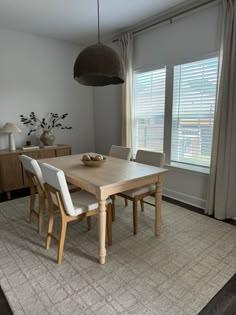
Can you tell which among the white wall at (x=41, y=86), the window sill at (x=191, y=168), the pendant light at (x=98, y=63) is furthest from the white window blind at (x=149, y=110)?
the pendant light at (x=98, y=63)

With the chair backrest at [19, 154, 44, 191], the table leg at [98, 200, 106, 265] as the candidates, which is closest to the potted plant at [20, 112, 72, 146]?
the chair backrest at [19, 154, 44, 191]

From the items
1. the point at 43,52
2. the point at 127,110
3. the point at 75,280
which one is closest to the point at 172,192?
the point at 127,110

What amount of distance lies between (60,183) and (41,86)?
3025 millimetres

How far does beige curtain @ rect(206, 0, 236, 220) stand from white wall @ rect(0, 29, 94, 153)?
2.97 meters

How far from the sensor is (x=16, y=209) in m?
3.15

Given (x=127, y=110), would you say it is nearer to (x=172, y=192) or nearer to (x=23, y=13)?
(x=172, y=192)

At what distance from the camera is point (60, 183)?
71.7 inches

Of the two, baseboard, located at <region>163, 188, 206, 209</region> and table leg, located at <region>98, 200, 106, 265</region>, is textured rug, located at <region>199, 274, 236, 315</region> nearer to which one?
table leg, located at <region>98, 200, 106, 265</region>

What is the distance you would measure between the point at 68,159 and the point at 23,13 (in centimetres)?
223

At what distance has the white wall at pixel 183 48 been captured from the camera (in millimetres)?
2852

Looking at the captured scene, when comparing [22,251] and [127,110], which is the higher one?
[127,110]

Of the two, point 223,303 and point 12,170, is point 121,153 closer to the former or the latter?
point 12,170

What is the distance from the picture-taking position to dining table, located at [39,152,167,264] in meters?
1.90

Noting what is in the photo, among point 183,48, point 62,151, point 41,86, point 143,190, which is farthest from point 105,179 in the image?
point 41,86
